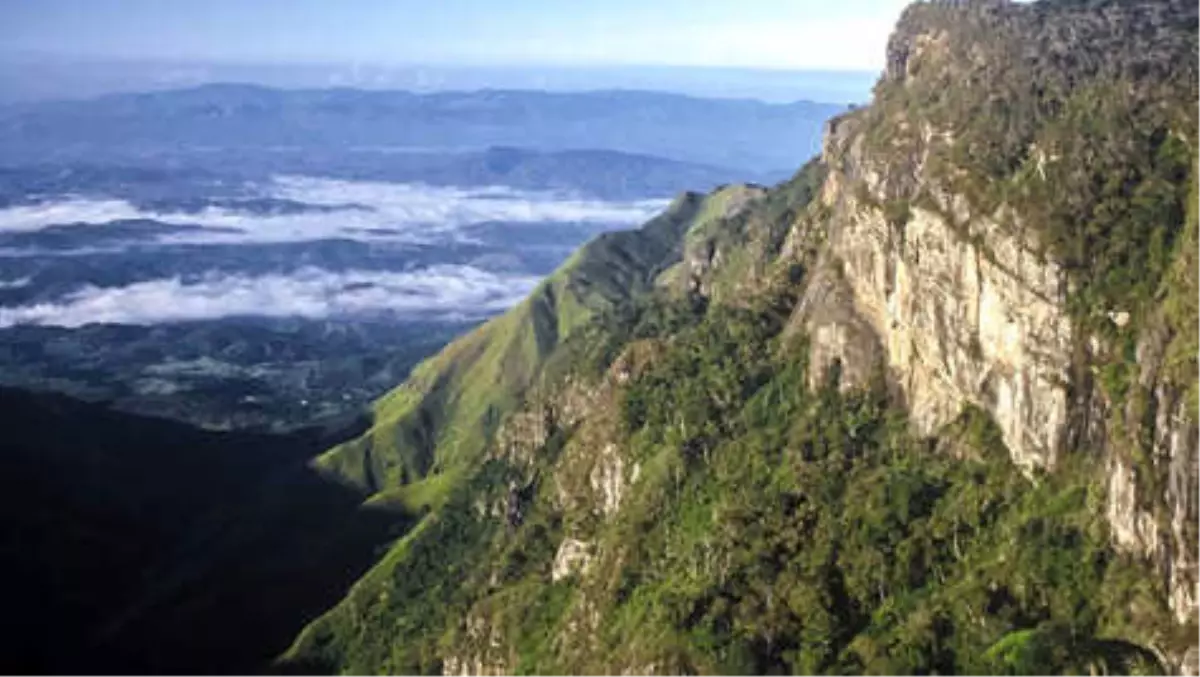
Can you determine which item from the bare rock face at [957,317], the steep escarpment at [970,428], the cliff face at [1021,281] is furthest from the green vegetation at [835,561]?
the cliff face at [1021,281]

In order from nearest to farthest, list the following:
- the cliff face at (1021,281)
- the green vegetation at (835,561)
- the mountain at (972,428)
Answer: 1. the cliff face at (1021,281)
2. the mountain at (972,428)
3. the green vegetation at (835,561)

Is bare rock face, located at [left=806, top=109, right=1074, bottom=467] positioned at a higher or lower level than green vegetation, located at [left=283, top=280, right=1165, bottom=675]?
higher

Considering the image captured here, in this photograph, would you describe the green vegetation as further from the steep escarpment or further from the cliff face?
the cliff face

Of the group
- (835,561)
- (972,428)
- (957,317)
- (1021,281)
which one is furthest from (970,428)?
(835,561)

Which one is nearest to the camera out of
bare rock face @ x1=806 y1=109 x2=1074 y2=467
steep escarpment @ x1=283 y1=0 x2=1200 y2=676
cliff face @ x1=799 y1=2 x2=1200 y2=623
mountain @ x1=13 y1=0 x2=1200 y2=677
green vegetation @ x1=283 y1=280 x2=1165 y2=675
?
cliff face @ x1=799 y1=2 x2=1200 y2=623

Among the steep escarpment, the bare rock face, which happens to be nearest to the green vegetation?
the steep escarpment

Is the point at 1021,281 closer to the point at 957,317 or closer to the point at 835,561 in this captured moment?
the point at 957,317

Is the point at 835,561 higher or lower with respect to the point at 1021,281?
lower

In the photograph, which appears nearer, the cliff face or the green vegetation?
the cliff face

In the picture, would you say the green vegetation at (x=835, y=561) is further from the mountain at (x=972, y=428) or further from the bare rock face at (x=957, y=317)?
the bare rock face at (x=957, y=317)

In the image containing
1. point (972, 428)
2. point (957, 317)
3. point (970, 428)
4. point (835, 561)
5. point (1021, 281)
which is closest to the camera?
point (1021, 281)

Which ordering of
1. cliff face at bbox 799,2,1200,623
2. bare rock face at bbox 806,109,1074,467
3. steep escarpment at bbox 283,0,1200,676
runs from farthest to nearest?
bare rock face at bbox 806,109,1074,467 < steep escarpment at bbox 283,0,1200,676 < cliff face at bbox 799,2,1200,623

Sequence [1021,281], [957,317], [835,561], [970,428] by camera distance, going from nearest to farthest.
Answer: [1021,281], [970,428], [835,561], [957,317]
